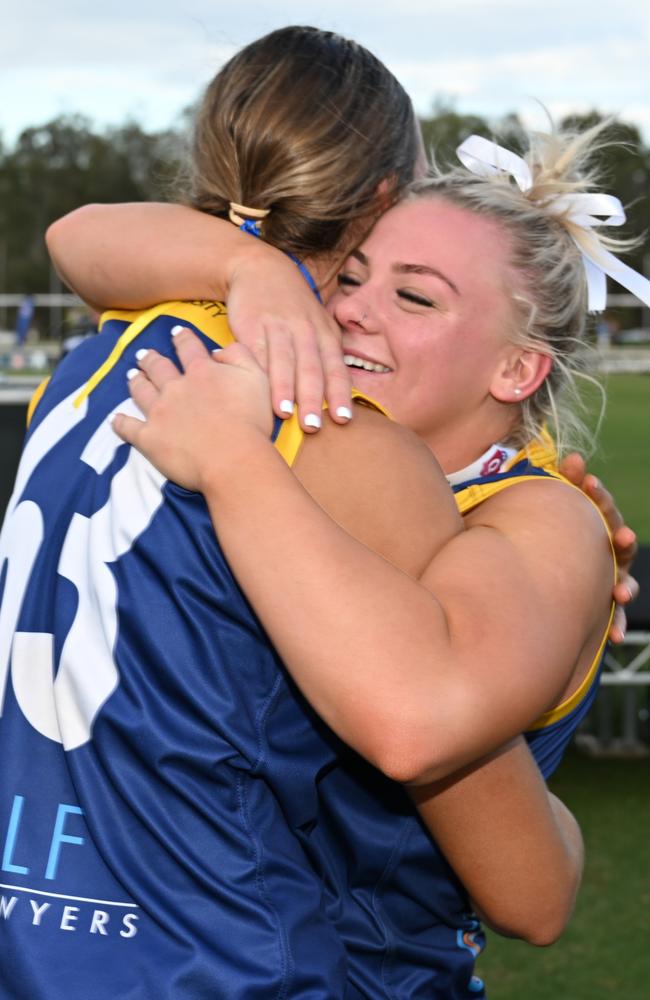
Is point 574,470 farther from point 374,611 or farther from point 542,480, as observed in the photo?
point 374,611

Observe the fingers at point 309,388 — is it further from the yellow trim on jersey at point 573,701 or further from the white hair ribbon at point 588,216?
the white hair ribbon at point 588,216

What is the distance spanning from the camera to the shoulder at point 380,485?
4.58 feet

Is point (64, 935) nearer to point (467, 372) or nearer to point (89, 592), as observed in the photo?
point (89, 592)

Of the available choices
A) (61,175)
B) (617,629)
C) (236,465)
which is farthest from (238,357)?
(61,175)

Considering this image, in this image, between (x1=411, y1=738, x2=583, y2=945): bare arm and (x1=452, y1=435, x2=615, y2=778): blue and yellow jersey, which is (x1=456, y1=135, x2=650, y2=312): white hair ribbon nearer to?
(x1=452, y1=435, x2=615, y2=778): blue and yellow jersey

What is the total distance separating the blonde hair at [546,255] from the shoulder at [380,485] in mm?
704

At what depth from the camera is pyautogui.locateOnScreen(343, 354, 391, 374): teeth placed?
202 centimetres

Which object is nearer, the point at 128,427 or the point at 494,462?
the point at 128,427

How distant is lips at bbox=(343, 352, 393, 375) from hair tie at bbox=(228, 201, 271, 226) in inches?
14.0

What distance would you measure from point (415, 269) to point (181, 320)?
0.51 m

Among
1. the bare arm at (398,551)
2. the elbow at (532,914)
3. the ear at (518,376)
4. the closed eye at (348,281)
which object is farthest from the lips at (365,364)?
the elbow at (532,914)

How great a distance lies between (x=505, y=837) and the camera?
1.56 metres

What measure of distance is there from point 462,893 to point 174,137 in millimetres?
1280

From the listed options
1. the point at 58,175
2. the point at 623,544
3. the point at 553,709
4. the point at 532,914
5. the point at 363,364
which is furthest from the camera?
the point at 58,175
